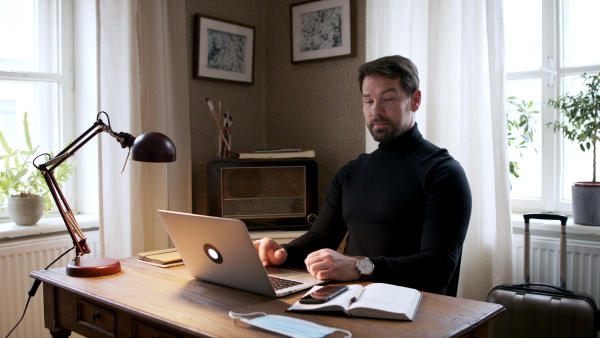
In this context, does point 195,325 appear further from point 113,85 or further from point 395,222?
point 113,85

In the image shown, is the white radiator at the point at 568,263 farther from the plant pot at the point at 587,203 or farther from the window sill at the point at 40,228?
the window sill at the point at 40,228

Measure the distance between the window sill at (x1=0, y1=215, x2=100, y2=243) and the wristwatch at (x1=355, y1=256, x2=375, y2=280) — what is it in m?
1.66

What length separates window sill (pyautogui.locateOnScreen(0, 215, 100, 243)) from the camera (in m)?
2.44

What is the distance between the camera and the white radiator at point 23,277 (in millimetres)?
2402

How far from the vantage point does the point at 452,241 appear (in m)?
1.67

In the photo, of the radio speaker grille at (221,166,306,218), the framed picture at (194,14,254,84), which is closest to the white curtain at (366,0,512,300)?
the radio speaker grille at (221,166,306,218)

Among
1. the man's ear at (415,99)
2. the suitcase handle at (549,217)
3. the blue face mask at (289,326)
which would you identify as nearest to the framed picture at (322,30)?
the man's ear at (415,99)

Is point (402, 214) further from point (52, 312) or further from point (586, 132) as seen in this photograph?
point (52, 312)

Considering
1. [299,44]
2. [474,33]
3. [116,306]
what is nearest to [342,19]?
[299,44]

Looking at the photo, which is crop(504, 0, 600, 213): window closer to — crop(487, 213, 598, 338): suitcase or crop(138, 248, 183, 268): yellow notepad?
crop(487, 213, 598, 338): suitcase

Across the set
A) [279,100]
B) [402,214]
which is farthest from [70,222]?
[279,100]

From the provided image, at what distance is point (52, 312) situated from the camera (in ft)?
5.41

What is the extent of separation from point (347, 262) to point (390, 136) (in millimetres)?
646

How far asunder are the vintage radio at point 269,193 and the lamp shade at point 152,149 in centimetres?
101
